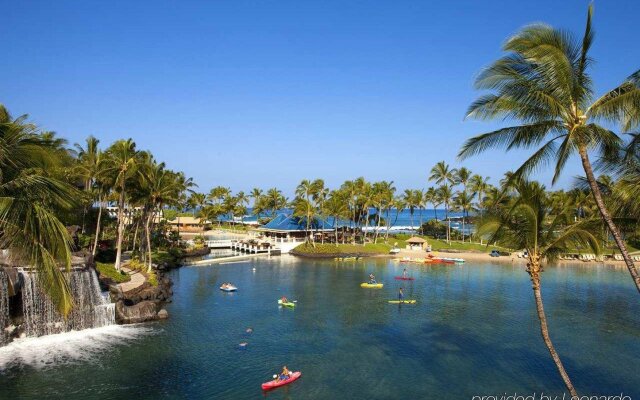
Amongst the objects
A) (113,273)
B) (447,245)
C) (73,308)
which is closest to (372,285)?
(113,273)

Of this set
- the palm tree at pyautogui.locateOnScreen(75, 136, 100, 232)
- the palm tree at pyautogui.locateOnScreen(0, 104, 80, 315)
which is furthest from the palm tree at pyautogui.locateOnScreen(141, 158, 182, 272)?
the palm tree at pyautogui.locateOnScreen(0, 104, 80, 315)

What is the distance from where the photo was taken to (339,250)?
265ft

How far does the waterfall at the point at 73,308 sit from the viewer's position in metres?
29.6

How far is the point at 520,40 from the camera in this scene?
13031 millimetres

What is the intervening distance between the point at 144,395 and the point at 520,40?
23.7 metres

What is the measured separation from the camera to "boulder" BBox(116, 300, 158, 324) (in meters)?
34.3

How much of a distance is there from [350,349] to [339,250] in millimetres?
51312

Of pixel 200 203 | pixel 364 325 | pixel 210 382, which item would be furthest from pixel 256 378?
pixel 200 203

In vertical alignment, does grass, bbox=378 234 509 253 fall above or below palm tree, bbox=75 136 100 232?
below

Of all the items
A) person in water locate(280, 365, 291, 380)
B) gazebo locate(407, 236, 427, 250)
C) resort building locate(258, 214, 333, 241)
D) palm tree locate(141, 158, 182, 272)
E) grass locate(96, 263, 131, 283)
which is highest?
palm tree locate(141, 158, 182, 272)

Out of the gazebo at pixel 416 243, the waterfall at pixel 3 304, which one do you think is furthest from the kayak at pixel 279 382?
the gazebo at pixel 416 243

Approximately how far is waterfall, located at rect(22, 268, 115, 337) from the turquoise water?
1671 mm

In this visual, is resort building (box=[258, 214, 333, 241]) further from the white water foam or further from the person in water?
the person in water

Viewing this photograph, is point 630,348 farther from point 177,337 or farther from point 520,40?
point 177,337
